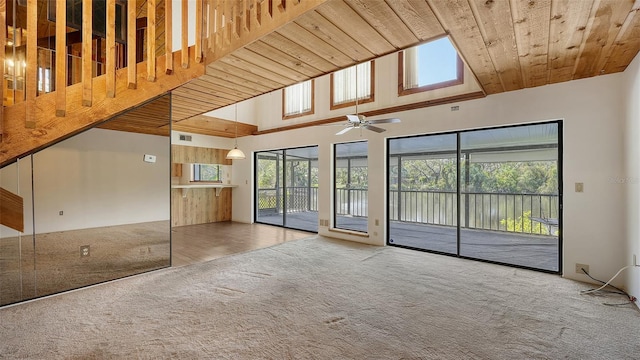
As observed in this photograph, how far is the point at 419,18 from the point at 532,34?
3.48ft

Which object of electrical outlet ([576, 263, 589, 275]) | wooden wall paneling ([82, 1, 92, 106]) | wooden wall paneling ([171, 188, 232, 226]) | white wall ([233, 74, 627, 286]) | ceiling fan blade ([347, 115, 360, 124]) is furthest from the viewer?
wooden wall paneling ([171, 188, 232, 226])

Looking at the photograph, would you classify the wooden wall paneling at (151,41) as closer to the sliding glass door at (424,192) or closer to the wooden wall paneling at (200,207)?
the sliding glass door at (424,192)

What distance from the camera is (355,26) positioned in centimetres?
232

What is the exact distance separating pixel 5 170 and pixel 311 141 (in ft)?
15.7

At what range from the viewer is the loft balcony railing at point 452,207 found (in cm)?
558

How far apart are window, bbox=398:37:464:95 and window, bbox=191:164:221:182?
535cm

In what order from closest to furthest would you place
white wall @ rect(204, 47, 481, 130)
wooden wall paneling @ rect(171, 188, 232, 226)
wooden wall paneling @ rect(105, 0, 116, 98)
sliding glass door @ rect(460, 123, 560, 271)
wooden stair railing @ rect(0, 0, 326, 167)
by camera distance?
wooden stair railing @ rect(0, 0, 326, 167)
wooden wall paneling @ rect(105, 0, 116, 98)
sliding glass door @ rect(460, 123, 560, 271)
white wall @ rect(204, 47, 481, 130)
wooden wall paneling @ rect(171, 188, 232, 226)

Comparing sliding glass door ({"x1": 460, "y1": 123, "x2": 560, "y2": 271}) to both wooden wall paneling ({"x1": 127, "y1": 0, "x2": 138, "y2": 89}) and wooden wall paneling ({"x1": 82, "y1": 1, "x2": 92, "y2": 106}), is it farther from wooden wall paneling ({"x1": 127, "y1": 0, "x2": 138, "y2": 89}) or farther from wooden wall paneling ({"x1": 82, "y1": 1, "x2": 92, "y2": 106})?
wooden wall paneling ({"x1": 82, "y1": 1, "x2": 92, "y2": 106})

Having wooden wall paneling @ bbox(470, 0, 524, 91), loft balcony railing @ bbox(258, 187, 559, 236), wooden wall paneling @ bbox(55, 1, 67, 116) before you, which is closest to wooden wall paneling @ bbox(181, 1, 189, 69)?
wooden wall paneling @ bbox(55, 1, 67, 116)

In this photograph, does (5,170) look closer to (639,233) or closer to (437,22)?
(437,22)

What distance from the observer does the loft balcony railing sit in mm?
5578

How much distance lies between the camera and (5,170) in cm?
269

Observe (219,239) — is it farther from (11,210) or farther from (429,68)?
(429,68)

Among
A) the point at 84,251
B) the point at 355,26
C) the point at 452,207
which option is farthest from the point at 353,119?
the point at 84,251
